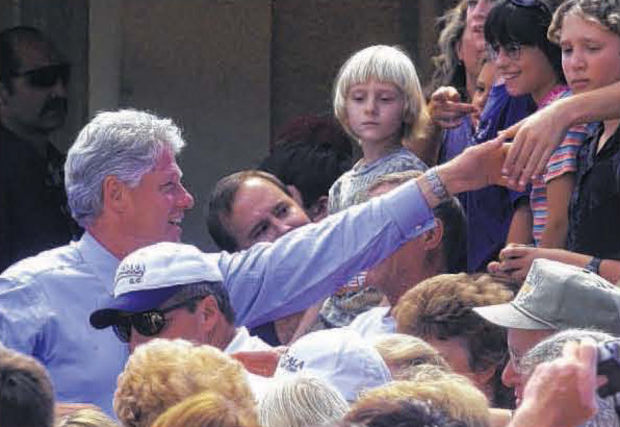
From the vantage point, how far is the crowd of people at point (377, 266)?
453cm

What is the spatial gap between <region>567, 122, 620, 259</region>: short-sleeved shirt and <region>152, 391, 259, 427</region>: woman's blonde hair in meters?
2.06

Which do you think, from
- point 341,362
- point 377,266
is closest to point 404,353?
point 341,362

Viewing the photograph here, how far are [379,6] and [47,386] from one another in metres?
4.45

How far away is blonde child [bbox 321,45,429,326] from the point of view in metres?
6.87

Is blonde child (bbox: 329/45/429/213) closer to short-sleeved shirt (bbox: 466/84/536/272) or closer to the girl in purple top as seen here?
short-sleeved shirt (bbox: 466/84/536/272)

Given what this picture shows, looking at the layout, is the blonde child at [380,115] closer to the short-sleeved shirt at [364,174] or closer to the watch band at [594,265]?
the short-sleeved shirt at [364,174]

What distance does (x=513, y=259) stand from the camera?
19.6 feet

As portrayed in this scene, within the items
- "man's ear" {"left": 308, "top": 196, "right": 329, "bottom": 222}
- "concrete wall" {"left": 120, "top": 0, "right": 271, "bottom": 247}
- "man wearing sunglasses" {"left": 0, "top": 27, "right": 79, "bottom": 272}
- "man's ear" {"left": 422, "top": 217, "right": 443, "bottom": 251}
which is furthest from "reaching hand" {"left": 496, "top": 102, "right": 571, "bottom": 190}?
"concrete wall" {"left": 120, "top": 0, "right": 271, "bottom": 247}

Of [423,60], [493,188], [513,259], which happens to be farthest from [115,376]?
[423,60]

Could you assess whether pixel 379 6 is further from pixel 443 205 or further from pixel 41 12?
pixel 443 205

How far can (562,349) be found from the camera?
436cm

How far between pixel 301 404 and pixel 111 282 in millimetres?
1412

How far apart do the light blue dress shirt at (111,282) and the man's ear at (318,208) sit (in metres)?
1.29

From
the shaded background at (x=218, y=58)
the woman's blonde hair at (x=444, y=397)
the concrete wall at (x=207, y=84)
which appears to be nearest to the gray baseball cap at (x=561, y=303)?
the woman's blonde hair at (x=444, y=397)
